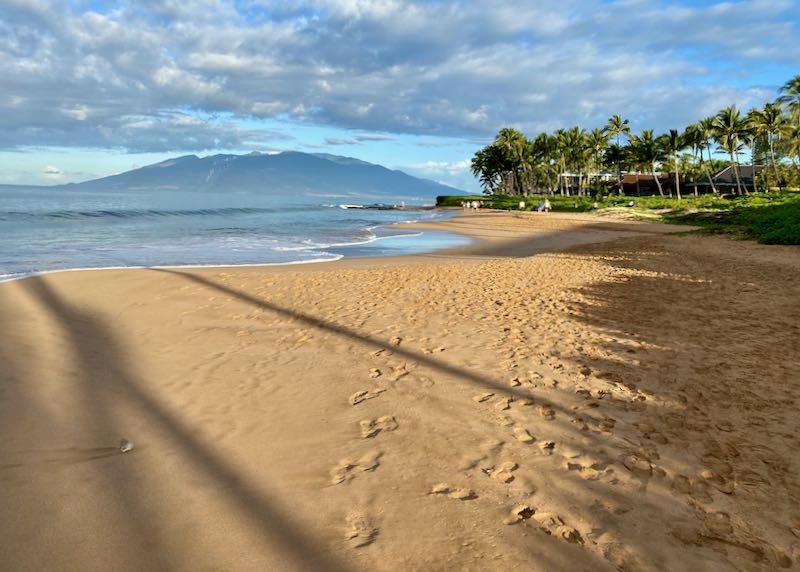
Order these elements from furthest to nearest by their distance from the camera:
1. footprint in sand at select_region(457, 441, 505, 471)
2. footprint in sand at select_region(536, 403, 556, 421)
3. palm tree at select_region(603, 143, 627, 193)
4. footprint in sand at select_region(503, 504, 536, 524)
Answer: palm tree at select_region(603, 143, 627, 193), footprint in sand at select_region(536, 403, 556, 421), footprint in sand at select_region(457, 441, 505, 471), footprint in sand at select_region(503, 504, 536, 524)

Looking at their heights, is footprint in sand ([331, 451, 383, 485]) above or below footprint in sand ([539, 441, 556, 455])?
above

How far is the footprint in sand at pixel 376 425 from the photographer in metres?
4.21

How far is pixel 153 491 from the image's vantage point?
3.44 meters

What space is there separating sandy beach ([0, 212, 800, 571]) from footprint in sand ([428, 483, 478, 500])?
0.03 m

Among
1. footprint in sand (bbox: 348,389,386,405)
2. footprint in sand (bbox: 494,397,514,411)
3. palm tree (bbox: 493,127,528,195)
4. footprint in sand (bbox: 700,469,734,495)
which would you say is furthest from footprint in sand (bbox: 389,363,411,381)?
palm tree (bbox: 493,127,528,195)

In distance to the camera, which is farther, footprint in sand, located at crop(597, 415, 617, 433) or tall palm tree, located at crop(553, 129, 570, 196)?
tall palm tree, located at crop(553, 129, 570, 196)

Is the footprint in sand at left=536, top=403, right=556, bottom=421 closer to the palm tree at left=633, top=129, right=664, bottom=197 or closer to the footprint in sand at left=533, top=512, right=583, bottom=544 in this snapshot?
the footprint in sand at left=533, top=512, right=583, bottom=544

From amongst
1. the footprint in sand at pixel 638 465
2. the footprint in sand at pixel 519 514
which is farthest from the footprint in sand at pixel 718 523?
the footprint in sand at pixel 519 514

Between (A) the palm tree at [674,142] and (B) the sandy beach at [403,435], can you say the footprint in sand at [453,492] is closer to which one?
(B) the sandy beach at [403,435]

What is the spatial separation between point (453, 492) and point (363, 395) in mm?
1948

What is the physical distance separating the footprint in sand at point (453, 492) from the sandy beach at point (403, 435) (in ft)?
0.11

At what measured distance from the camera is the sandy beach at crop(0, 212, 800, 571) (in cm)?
280

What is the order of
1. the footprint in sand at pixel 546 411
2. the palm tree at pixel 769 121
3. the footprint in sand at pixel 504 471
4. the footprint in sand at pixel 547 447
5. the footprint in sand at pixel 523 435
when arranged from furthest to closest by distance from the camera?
1. the palm tree at pixel 769 121
2. the footprint in sand at pixel 546 411
3. the footprint in sand at pixel 523 435
4. the footprint in sand at pixel 547 447
5. the footprint in sand at pixel 504 471

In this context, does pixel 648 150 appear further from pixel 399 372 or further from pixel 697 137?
pixel 399 372
